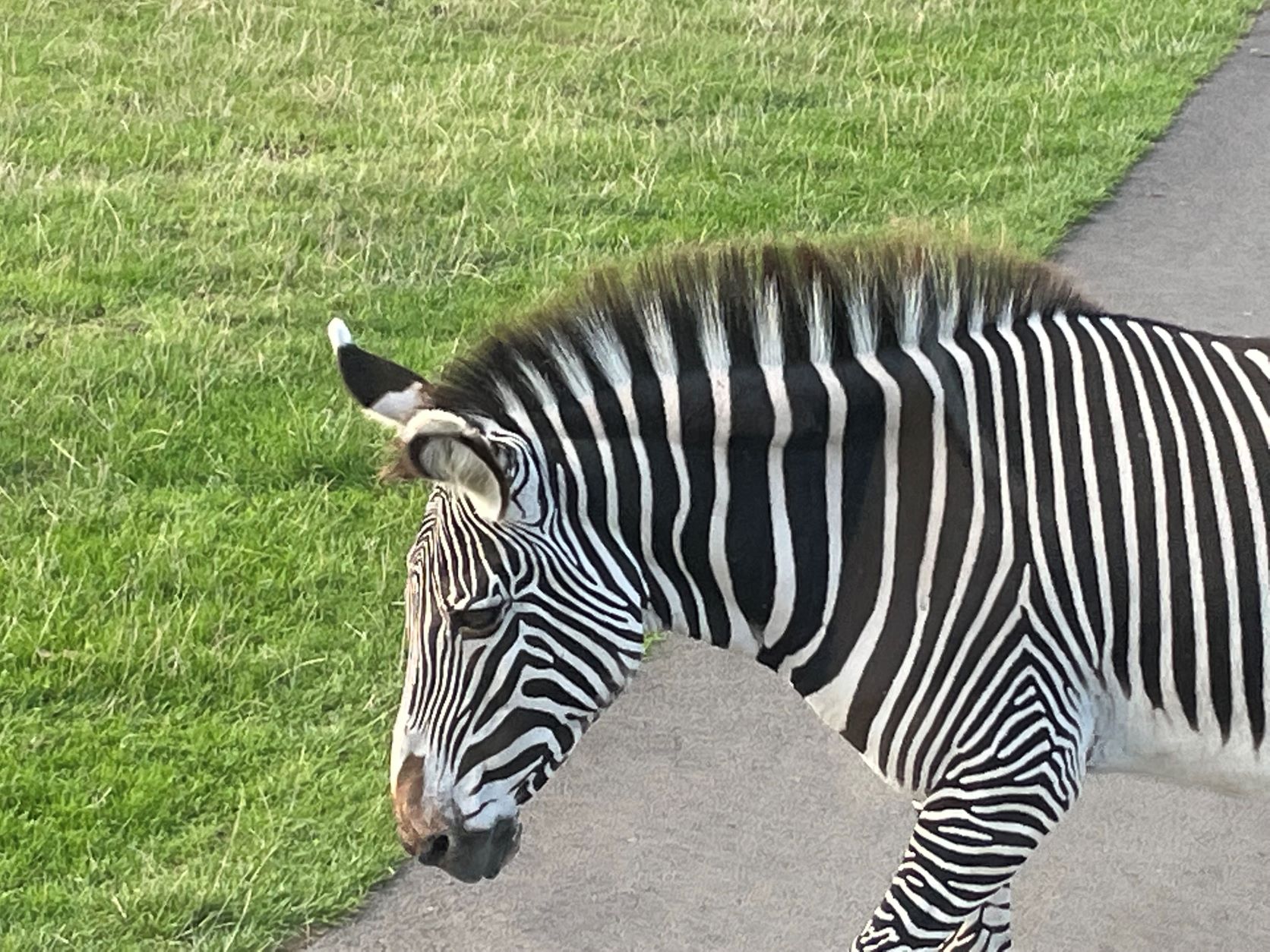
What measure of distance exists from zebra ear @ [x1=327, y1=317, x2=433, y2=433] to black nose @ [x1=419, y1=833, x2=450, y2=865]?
23.8 inches

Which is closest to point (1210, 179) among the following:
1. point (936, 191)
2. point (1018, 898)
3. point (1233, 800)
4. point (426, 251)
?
point (936, 191)

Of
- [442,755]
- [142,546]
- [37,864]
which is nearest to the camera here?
[442,755]

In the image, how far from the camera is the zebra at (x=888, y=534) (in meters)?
2.29

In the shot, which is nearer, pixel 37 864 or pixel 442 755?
pixel 442 755

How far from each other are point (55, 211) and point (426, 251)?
158 centimetres

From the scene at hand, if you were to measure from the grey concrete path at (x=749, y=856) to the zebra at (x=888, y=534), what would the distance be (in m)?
0.82

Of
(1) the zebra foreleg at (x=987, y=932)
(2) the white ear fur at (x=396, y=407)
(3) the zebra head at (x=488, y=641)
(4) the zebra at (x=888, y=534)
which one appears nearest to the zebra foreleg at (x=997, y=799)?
(4) the zebra at (x=888, y=534)

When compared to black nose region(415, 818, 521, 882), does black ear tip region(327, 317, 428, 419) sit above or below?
above

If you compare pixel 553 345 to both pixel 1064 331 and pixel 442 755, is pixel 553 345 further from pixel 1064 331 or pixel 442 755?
pixel 1064 331

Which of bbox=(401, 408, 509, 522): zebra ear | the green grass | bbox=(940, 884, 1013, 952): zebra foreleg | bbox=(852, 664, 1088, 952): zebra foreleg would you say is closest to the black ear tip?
bbox=(401, 408, 509, 522): zebra ear

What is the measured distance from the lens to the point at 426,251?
20.6 ft

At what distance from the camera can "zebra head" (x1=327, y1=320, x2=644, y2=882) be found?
7.14ft

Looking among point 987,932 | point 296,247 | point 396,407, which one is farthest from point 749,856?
point 296,247

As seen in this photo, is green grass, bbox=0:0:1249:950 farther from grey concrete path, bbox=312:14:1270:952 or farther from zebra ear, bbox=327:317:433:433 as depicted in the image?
zebra ear, bbox=327:317:433:433
